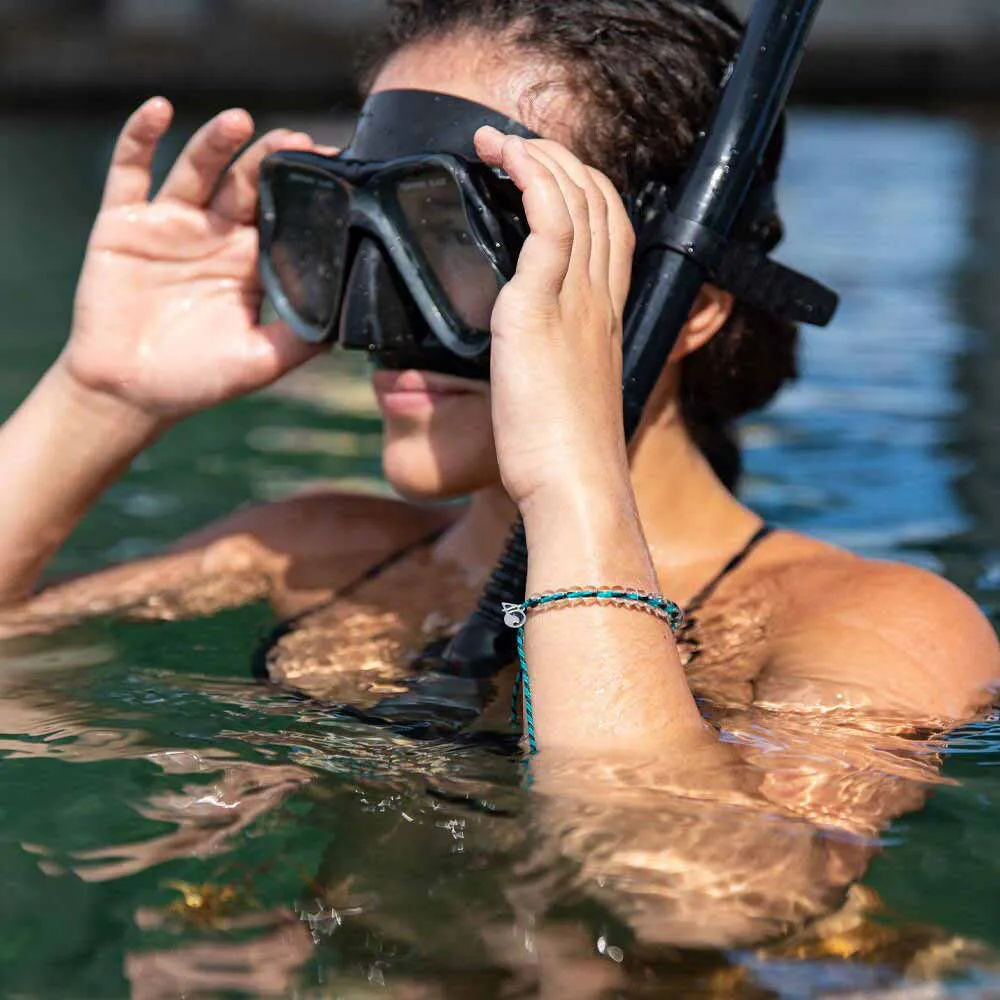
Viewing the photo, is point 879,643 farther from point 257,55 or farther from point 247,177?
point 257,55

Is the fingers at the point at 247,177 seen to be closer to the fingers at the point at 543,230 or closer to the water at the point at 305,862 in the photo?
the fingers at the point at 543,230

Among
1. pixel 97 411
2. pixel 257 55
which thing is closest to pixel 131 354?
pixel 97 411

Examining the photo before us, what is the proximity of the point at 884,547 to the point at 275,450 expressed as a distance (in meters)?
2.21

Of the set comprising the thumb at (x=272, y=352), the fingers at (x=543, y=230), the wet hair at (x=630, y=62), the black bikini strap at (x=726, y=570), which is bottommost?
the black bikini strap at (x=726, y=570)

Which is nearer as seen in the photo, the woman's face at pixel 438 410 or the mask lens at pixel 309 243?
the woman's face at pixel 438 410

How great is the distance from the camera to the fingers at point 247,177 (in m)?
3.07

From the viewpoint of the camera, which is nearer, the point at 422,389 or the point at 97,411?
the point at 422,389

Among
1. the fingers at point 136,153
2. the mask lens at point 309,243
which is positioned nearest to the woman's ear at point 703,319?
the mask lens at point 309,243

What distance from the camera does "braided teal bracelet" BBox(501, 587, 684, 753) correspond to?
7.70 ft

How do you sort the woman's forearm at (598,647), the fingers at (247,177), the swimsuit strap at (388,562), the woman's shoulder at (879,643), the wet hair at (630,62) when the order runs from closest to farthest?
the woman's forearm at (598,647)
the woman's shoulder at (879,643)
the wet hair at (630,62)
the fingers at (247,177)
the swimsuit strap at (388,562)

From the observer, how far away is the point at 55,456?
324 centimetres

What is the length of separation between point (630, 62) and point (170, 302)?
3.45 ft

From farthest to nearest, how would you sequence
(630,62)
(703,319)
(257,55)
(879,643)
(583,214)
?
1. (257,55)
2. (703,319)
3. (630,62)
4. (879,643)
5. (583,214)

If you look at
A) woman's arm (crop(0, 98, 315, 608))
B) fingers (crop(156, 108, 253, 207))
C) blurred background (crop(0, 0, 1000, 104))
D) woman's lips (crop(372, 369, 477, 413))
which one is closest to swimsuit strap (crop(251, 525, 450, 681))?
woman's arm (crop(0, 98, 315, 608))
